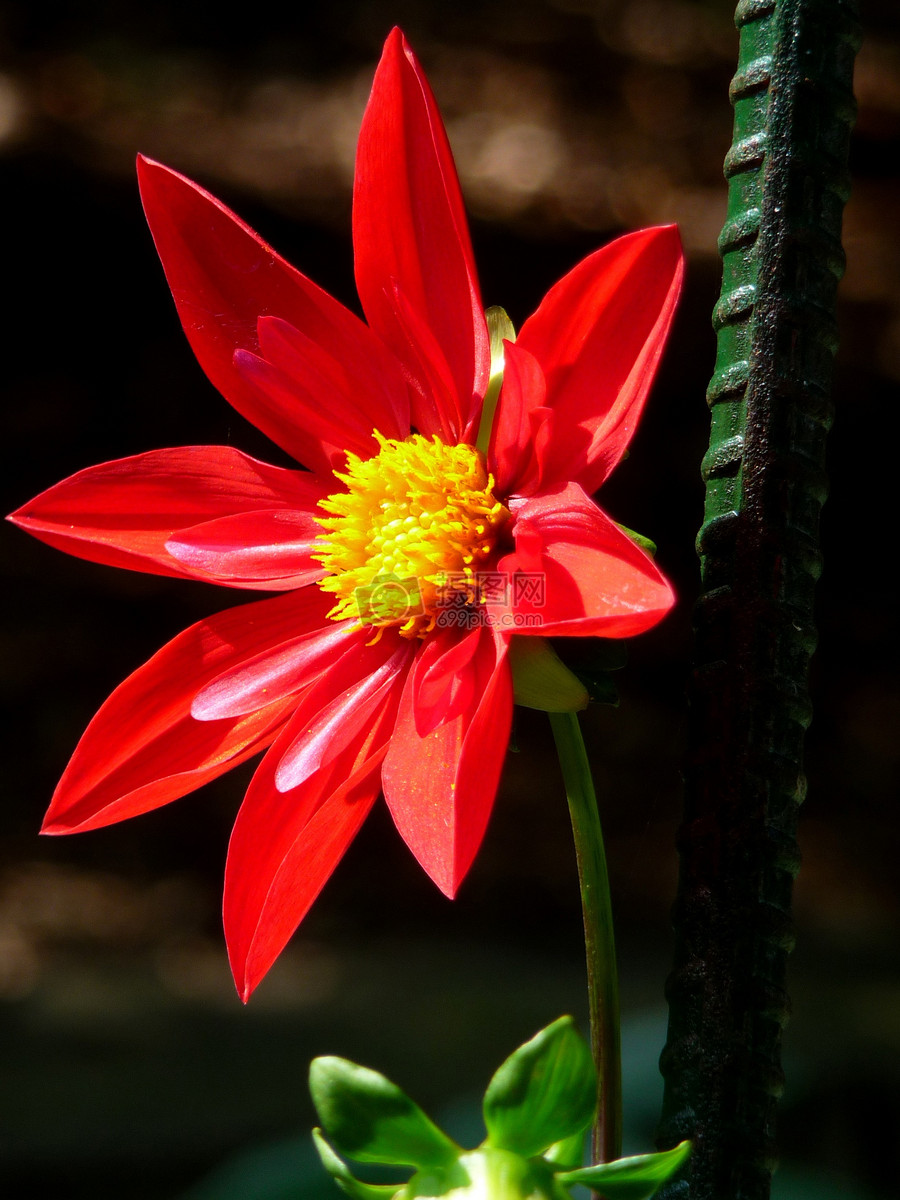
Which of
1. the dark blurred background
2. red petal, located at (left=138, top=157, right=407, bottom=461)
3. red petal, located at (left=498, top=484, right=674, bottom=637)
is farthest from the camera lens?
the dark blurred background

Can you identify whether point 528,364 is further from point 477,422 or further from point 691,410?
point 691,410

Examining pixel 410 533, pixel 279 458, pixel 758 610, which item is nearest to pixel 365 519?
pixel 410 533

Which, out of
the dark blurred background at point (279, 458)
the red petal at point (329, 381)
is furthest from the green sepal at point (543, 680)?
the dark blurred background at point (279, 458)

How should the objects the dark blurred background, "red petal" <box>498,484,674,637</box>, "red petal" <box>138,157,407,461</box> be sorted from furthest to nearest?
the dark blurred background, "red petal" <box>138,157,407,461</box>, "red petal" <box>498,484,674,637</box>

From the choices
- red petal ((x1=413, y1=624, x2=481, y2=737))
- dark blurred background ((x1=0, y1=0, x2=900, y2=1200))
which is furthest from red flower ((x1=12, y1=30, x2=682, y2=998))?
dark blurred background ((x1=0, y1=0, x2=900, y2=1200))

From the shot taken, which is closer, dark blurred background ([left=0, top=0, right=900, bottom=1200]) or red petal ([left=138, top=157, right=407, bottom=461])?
red petal ([left=138, top=157, right=407, bottom=461])

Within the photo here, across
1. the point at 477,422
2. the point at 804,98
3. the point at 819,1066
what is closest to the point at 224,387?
the point at 477,422

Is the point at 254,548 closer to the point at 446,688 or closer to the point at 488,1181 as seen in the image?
the point at 446,688

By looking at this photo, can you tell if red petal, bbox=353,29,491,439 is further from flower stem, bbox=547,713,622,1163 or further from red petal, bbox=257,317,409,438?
flower stem, bbox=547,713,622,1163
